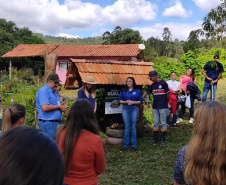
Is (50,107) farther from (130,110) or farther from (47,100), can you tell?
(130,110)

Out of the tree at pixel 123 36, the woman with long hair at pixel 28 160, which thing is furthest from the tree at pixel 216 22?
the tree at pixel 123 36

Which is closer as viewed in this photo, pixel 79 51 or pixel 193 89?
pixel 193 89

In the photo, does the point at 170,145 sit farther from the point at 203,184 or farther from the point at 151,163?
the point at 203,184

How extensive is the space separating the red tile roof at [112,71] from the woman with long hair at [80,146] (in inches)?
172

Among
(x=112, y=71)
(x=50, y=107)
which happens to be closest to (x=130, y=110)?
(x=112, y=71)

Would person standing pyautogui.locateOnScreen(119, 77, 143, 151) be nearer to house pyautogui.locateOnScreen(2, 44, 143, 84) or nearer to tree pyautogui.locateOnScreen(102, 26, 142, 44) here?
house pyautogui.locateOnScreen(2, 44, 143, 84)

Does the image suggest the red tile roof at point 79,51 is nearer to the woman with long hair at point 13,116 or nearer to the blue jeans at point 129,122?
the blue jeans at point 129,122

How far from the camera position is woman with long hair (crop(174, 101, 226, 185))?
73.7 inches

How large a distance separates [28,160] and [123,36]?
39674mm

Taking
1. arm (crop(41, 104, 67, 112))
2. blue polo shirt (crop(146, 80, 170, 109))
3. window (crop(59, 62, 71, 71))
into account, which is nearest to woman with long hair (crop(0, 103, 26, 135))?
arm (crop(41, 104, 67, 112))

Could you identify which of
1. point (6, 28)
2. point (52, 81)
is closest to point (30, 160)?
point (52, 81)

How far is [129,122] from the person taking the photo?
7.01 meters

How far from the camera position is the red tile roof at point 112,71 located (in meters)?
7.40

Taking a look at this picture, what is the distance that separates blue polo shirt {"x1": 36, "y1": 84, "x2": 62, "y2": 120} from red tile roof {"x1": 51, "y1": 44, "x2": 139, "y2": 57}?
79.4 feet
